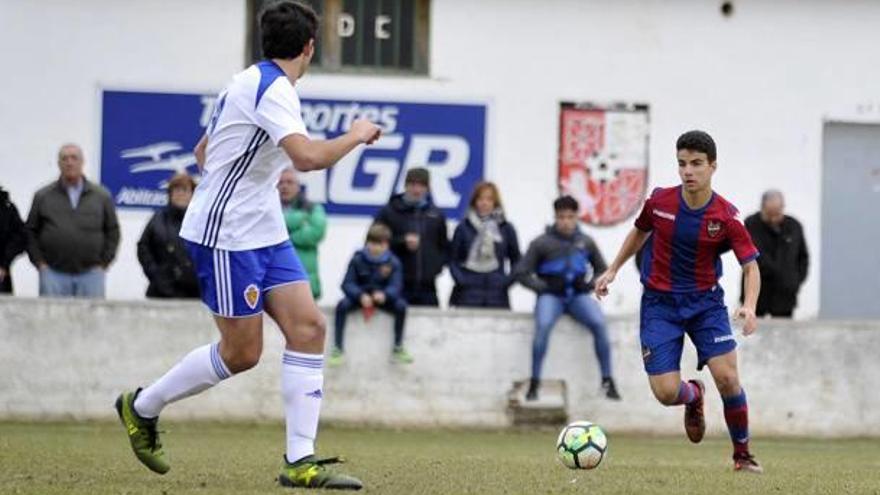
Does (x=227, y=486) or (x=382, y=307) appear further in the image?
(x=382, y=307)

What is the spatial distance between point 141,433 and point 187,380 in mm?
381

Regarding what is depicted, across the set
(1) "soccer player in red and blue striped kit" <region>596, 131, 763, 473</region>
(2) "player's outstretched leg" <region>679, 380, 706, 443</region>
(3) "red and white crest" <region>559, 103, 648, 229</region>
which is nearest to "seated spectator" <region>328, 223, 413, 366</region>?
(3) "red and white crest" <region>559, 103, 648, 229</region>

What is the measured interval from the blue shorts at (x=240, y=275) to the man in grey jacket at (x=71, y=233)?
861 centimetres

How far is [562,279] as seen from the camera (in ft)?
58.5

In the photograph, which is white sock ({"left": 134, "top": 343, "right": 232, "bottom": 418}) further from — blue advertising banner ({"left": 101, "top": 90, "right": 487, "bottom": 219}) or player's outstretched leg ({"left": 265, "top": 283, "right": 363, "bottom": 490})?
blue advertising banner ({"left": 101, "top": 90, "right": 487, "bottom": 219})

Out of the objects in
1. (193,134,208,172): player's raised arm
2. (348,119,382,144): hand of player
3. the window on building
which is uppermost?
the window on building

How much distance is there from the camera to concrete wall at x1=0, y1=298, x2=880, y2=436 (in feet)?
57.4

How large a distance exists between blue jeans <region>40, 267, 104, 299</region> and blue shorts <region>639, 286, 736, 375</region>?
24.7ft

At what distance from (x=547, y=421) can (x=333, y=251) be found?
482 centimetres

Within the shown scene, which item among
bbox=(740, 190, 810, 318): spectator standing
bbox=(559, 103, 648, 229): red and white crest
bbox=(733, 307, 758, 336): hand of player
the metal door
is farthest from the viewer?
the metal door

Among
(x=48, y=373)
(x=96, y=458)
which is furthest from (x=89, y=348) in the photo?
(x=96, y=458)

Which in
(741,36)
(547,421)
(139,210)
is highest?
(741,36)

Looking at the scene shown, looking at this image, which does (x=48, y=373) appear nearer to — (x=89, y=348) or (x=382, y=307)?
(x=89, y=348)

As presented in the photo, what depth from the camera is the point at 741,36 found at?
74.4ft
